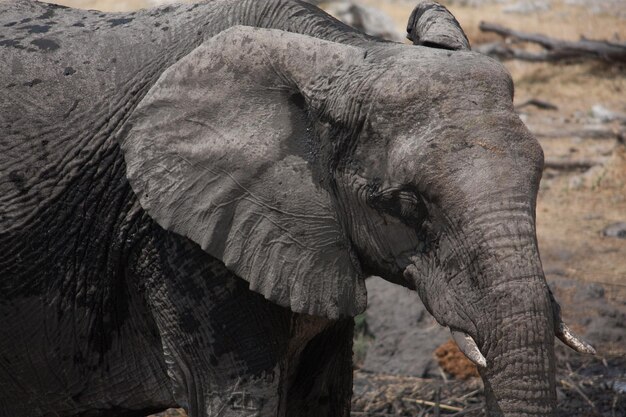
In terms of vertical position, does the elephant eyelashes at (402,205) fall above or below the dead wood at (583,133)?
above

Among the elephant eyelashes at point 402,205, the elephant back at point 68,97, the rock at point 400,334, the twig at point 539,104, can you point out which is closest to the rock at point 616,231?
the rock at point 400,334

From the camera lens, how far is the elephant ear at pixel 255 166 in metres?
3.23

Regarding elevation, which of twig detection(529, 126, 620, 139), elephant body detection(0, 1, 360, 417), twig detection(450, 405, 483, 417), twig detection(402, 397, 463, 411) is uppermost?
elephant body detection(0, 1, 360, 417)

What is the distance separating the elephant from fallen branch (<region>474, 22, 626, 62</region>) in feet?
29.2

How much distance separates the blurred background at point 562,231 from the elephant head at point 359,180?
217 cm

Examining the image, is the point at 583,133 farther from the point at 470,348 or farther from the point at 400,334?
the point at 470,348

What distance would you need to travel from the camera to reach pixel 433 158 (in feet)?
9.57

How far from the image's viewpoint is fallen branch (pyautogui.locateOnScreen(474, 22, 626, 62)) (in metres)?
12.1

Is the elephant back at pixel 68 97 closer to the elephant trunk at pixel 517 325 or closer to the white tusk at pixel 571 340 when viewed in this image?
the elephant trunk at pixel 517 325

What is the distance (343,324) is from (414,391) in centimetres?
174

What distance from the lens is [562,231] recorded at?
8.03 m

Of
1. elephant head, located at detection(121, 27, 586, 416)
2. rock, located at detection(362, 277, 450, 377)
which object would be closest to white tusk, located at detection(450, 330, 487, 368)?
elephant head, located at detection(121, 27, 586, 416)

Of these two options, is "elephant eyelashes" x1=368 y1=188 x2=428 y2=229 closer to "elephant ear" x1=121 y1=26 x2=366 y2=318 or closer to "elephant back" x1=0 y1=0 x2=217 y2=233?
"elephant ear" x1=121 y1=26 x2=366 y2=318

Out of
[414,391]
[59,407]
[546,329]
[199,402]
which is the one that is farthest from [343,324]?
[414,391]
